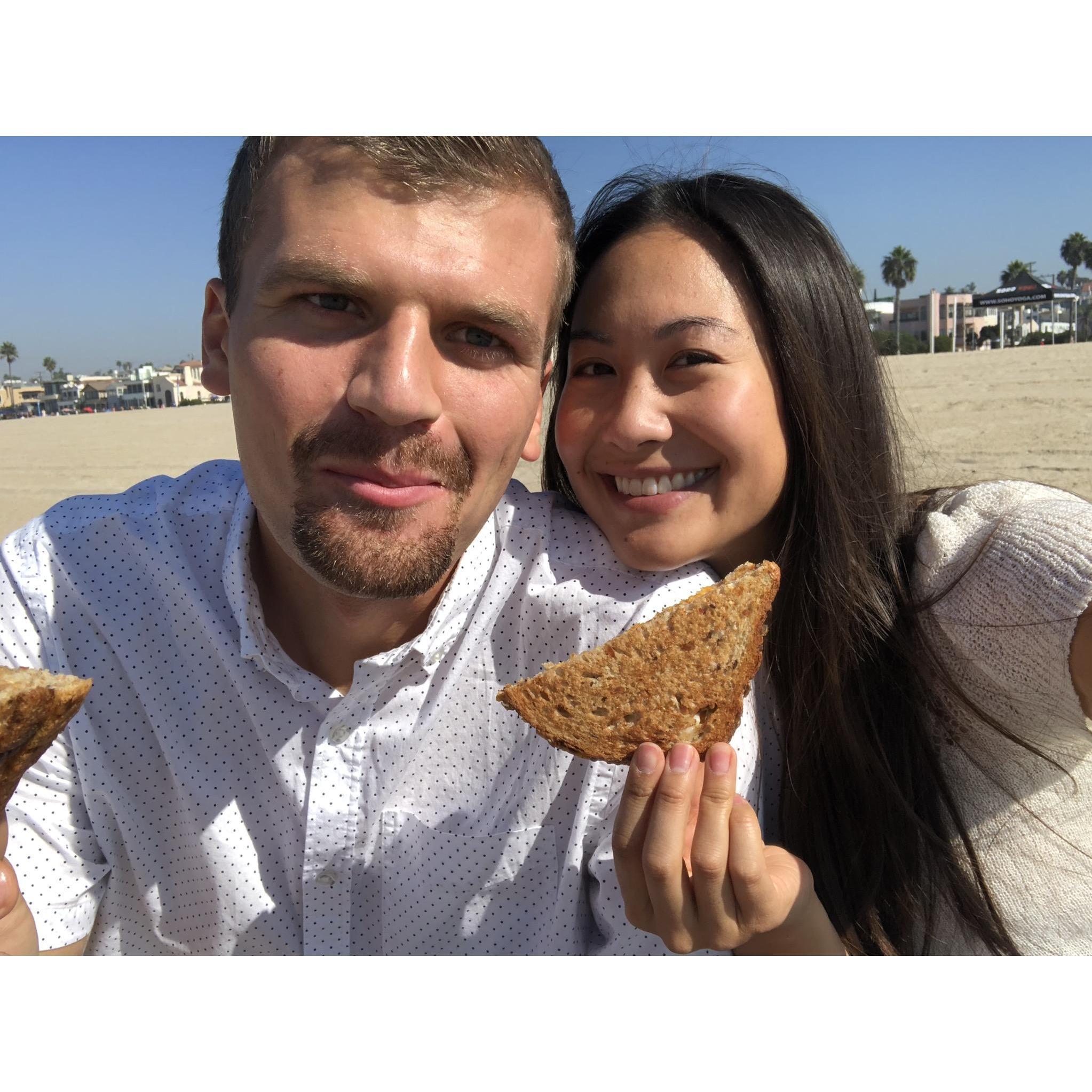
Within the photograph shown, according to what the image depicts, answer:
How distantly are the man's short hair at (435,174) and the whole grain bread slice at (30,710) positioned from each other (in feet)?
3.60

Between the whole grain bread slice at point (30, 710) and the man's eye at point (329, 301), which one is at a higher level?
the man's eye at point (329, 301)

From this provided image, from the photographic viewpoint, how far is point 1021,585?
7.61 ft

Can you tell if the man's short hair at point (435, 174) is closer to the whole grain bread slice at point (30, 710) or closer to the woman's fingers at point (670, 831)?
the whole grain bread slice at point (30, 710)

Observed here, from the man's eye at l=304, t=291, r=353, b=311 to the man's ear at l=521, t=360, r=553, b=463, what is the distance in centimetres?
58

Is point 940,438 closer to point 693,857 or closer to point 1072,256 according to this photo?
point 693,857

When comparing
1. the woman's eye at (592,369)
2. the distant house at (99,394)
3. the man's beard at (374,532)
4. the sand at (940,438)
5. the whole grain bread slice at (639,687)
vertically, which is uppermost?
the woman's eye at (592,369)

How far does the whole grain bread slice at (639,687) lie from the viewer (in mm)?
2080

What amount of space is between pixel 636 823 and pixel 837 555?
1.06 meters

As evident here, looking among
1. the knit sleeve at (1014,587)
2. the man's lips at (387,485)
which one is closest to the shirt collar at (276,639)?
the man's lips at (387,485)

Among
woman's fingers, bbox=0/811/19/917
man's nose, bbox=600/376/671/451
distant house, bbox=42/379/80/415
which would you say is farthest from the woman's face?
distant house, bbox=42/379/80/415

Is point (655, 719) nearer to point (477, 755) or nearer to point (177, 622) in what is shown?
point (477, 755)

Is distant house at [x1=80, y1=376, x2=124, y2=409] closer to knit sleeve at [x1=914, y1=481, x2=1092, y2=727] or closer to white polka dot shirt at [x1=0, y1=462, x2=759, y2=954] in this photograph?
white polka dot shirt at [x1=0, y1=462, x2=759, y2=954]

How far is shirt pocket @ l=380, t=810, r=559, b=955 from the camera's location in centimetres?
253

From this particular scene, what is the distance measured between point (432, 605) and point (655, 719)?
0.87 metres
